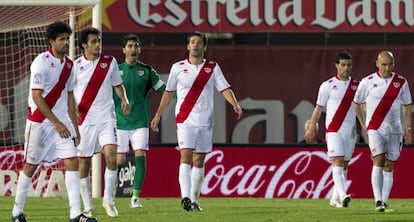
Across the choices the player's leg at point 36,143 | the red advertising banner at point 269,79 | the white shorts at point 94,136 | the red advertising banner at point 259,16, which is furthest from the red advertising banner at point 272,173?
the player's leg at point 36,143

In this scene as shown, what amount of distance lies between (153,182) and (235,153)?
1.33 m

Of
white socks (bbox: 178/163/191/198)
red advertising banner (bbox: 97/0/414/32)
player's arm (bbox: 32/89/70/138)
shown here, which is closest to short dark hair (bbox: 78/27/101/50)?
player's arm (bbox: 32/89/70/138)

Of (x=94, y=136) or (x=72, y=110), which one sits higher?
(x=72, y=110)

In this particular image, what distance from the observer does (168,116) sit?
85.9 ft

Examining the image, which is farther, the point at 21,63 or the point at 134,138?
the point at 21,63

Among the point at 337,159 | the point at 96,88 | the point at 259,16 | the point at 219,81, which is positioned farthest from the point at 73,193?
the point at 259,16

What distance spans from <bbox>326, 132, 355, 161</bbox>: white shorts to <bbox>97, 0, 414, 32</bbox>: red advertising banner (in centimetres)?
736

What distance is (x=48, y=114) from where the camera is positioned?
13258 mm

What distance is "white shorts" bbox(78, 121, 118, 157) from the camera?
1493cm

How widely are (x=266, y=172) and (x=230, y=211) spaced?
7.30m

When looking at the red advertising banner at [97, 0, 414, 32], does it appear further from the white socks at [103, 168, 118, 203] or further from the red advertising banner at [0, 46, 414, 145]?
the white socks at [103, 168, 118, 203]

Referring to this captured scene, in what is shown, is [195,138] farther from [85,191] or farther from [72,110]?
[72,110]

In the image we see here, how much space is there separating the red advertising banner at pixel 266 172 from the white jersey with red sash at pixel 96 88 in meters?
8.38

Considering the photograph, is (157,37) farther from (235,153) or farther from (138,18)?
(235,153)
